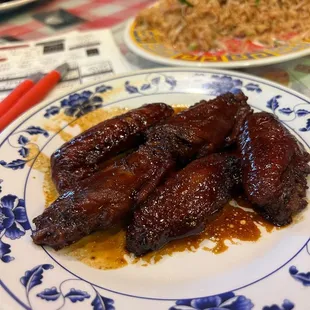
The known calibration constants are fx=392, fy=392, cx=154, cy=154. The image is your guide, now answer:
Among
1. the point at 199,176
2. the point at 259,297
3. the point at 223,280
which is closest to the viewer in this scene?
the point at 259,297

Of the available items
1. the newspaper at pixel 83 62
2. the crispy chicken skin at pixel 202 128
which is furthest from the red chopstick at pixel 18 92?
the crispy chicken skin at pixel 202 128

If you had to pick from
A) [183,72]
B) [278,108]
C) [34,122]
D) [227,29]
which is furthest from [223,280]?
[227,29]

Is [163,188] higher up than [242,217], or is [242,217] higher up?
[163,188]

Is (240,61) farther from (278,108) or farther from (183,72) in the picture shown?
(278,108)

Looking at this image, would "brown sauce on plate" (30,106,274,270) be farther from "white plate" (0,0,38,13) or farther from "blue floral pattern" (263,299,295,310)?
"white plate" (0,0,38,13)

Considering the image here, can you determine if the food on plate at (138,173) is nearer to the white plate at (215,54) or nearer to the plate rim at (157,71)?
the plate rim at (157,71)

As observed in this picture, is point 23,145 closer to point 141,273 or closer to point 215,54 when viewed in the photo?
point 141,273

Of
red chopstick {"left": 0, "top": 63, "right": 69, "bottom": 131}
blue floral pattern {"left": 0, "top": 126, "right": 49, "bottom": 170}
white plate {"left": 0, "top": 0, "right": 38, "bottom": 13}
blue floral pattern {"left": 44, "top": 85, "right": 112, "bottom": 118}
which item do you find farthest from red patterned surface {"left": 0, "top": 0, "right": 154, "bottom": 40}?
blue floral pattern {"left": 0, "top": 126, "right": 49, "bottom": 170}
